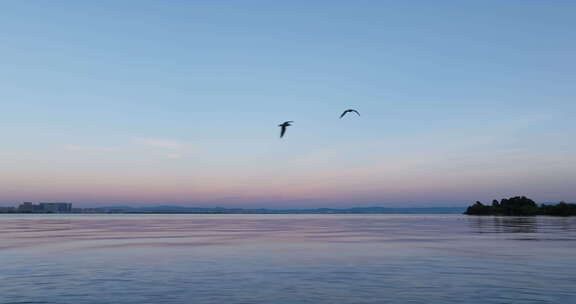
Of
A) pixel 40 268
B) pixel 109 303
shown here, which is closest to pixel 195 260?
pixel 40 268

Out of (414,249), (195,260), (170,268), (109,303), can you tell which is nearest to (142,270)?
(170,268)

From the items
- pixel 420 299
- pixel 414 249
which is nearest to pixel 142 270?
pixel 420 299

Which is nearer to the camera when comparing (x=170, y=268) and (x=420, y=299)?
(x=420, y=299)

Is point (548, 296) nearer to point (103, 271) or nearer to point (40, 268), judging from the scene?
point (103, 271)

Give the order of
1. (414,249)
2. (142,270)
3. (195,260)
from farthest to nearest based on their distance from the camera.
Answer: (414,249)
(195,260)
(142,270)

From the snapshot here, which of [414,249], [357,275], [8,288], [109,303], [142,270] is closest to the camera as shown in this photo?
[109,303]

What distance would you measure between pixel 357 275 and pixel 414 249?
15592mm

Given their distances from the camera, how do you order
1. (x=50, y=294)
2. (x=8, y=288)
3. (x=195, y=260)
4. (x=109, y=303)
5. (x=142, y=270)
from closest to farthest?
(x=109, y=303)
(x=50, y=294)
(x=8, y=288)
(x=142, y=270)
(x=195, y=260)

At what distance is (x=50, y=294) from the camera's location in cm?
1888

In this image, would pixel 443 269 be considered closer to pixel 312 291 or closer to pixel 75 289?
pixel 312 291

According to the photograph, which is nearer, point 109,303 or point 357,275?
point 109,303

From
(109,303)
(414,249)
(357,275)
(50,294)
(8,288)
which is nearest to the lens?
(109,303)

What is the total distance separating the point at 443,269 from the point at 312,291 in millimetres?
9589

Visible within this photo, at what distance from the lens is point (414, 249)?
38188mm
